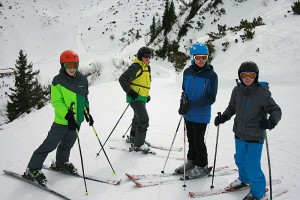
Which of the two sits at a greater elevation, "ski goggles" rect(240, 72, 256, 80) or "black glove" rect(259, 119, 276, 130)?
"ski goggles" rect(240, 72, 256, 80)

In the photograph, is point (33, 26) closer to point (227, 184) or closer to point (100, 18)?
point (100, 18)

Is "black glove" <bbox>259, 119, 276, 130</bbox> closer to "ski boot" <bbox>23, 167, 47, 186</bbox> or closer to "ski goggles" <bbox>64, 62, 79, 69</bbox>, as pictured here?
"ski goggles" <bbox>64, 62, 79, 69</bbox>

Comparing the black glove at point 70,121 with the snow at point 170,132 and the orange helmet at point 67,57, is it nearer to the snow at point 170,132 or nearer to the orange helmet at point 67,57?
the orange helmet at point 67,57

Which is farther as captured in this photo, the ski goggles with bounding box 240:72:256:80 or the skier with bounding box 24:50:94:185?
the skier with bounding box 24:50:94:185

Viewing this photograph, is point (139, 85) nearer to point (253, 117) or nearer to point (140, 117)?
point (140, 117)

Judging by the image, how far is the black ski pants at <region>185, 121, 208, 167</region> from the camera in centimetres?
446

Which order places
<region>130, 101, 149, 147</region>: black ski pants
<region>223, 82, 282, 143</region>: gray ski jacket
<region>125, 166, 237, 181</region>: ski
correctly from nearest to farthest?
<region>223, 82, 282, 143</region>: gray ski jacket, <region>125, 166, 237, 181</region>: ski, <region>130, 101, 149, 147</region>: black ski pants

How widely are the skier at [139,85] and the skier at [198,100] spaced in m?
1.20

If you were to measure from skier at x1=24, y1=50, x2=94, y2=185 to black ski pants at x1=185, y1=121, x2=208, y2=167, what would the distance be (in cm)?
195

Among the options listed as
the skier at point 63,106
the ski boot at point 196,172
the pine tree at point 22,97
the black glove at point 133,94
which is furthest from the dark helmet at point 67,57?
the pine tree at point 22,97

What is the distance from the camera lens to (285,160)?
17.1 ft

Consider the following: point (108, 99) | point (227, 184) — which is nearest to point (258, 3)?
point (108, 99)

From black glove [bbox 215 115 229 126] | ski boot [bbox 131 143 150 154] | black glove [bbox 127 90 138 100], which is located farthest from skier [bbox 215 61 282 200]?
ski boot [bbox 131 143 150 154]

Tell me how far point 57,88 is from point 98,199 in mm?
1879
